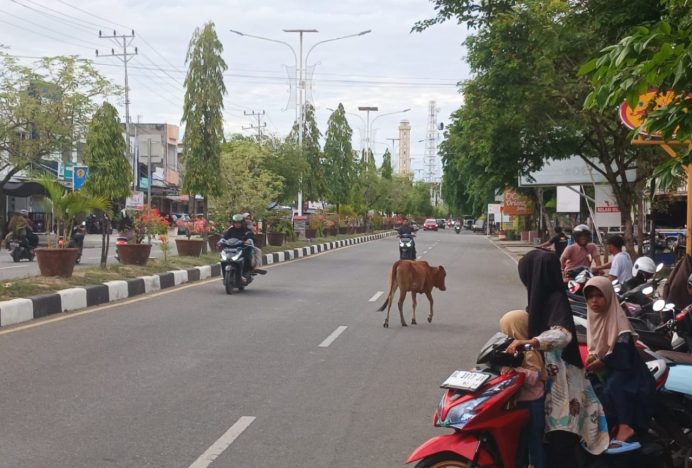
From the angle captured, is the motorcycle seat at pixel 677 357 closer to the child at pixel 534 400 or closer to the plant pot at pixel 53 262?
the child at pixel 534 400

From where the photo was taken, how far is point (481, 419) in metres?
4.36

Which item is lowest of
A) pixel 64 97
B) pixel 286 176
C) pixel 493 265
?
pixel 493 265

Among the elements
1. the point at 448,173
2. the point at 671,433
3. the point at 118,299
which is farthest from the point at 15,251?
the point at 448,173

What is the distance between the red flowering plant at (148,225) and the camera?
19422mm

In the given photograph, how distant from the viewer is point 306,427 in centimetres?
645

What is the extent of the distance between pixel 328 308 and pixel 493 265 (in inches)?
657

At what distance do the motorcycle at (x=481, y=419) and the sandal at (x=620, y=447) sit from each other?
2.20 feet

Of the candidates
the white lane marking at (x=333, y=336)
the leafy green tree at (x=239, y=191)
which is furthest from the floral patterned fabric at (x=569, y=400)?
the leafy green tree at (x=239, y=191)

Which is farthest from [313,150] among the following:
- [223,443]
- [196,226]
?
[223,443]

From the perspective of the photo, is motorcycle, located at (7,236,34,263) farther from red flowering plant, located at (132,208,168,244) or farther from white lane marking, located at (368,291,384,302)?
white lane marking, located at (368,291,384,302)

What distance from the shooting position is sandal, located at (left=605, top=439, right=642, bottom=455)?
4.90 meters

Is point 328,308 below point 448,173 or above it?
below

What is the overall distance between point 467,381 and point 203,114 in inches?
999

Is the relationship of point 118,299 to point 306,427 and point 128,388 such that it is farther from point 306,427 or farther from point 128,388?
point 306,427
